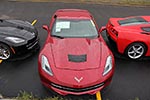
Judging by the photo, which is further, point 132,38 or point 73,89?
point 132,38

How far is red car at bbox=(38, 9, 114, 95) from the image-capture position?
5.06 metres

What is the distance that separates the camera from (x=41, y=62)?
5.52 metres

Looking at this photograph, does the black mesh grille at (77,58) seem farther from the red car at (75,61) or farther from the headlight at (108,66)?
the headlight at (108,66)

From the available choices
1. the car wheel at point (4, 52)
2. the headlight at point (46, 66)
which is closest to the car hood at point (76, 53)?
the headlight at point (46, 66)

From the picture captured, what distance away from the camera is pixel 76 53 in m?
5.69

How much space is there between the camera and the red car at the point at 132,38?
7047 mm

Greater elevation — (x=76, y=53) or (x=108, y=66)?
(x=76, y=53)

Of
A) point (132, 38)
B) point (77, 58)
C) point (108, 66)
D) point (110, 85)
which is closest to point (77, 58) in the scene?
point (77, 58)

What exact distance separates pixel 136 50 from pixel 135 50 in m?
0.03

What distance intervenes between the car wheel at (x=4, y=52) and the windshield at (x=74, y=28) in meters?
1.48

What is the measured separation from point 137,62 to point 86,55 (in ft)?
7.62

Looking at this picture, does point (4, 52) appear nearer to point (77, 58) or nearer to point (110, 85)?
point (77, 58)

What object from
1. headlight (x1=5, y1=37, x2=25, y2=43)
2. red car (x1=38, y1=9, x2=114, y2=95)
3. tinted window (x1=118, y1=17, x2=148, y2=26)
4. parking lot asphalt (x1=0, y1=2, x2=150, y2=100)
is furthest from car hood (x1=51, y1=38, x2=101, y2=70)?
tinted window (x1=118, y1=17, x2=148, y2=26)

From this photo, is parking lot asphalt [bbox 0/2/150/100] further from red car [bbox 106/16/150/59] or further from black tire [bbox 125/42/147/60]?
red car [bbox 106/16/150/59]
